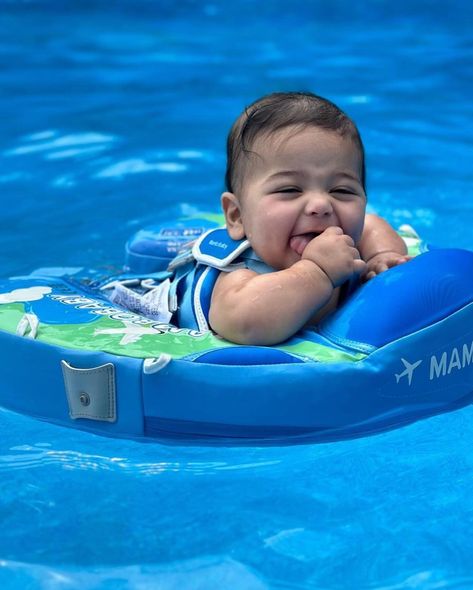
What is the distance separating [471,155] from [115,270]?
87.0 inches

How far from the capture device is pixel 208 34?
27.2 feet

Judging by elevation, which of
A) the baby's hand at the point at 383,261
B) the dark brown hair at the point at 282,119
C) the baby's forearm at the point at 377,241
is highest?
the dark brown hair at the point at 282,119

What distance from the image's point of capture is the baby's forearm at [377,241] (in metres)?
3.16

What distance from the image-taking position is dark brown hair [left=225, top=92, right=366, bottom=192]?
2768 mm

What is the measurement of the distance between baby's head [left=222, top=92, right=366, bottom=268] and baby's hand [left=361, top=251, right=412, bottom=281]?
23 centimetres

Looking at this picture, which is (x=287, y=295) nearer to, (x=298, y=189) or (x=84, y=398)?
(x=298, y=189)

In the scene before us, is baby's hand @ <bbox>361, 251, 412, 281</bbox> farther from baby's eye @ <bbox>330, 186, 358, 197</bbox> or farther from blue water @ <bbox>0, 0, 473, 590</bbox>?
blue water @ <bbox>0, 0, 473, 590</bbox>

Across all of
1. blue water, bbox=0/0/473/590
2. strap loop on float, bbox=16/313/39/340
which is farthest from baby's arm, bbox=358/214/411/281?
strap loop on float, bbox=16/313/39/340

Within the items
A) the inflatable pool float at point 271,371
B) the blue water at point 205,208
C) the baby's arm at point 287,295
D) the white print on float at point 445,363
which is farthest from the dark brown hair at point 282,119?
the blue water at point 205,208

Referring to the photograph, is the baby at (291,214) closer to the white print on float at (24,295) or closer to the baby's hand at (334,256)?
the baby's hand at (334,256)

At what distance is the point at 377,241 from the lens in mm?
3172

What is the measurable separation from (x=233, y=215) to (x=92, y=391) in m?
0.68

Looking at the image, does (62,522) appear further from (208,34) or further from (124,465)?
(208,34)

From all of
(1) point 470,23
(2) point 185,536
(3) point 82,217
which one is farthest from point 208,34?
(2) point 185,536
